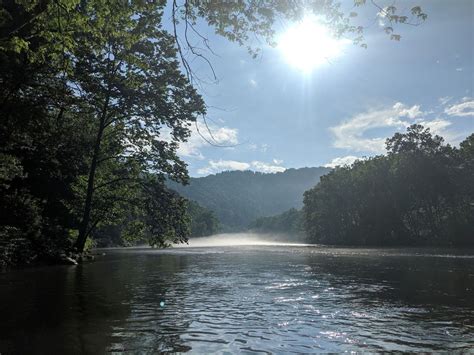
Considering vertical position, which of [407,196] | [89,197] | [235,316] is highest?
[407,196]

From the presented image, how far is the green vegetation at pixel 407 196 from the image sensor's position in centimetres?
8119

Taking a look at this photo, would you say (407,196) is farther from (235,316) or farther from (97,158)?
(235,316)

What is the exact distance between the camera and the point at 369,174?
3762 inches

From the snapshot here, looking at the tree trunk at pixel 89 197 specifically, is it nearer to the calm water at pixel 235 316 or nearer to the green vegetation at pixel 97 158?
the green vegetation at pixel 97 158

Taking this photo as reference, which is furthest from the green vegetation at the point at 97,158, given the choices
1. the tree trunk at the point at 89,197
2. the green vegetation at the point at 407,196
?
the green vegetation at the point at 407,196

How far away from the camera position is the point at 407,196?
88688mm

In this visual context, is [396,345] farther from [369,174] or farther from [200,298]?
[369,174]

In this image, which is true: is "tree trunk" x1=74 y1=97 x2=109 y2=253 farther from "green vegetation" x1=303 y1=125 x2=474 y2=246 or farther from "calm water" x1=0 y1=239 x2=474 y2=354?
"green vegetation" x1=303 y1=125 x2=474 y2=246

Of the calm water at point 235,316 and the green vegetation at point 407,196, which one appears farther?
the green vegetation at point 407,196

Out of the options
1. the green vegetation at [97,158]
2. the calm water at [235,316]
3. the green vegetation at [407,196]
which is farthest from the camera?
the green vegetation at [407,196]

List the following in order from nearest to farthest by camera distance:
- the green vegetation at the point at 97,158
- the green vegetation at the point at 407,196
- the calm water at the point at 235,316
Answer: the calm water at the point at 235,316
the green vegetation at the point at 97,158
the green vegetation at the point at 407,196

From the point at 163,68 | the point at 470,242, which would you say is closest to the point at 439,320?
the point at 163,68

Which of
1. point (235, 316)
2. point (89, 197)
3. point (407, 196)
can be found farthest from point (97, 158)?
point (407, 196)

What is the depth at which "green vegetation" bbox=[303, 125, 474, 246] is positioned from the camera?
81.2 metres
